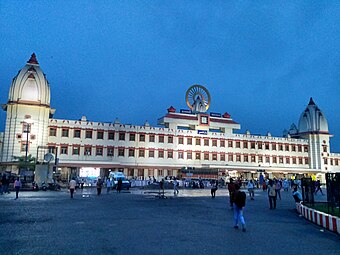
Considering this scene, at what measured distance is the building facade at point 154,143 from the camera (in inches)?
1804

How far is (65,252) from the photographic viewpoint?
7.35 metres

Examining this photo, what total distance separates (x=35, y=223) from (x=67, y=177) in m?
38.8

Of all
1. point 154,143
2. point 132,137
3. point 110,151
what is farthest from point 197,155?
point 110,151

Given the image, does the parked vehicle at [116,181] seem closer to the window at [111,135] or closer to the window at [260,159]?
the window at [111,135]

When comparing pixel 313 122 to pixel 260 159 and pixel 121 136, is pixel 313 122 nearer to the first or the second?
pixel 260 159

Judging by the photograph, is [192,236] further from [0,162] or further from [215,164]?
[215,164]

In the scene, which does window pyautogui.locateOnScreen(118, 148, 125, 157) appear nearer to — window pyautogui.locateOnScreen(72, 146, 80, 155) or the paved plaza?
window pyautogui.locateOnScreen(72, 146, 80, 155)

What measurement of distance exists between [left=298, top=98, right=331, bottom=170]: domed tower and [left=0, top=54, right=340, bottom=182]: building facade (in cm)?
21

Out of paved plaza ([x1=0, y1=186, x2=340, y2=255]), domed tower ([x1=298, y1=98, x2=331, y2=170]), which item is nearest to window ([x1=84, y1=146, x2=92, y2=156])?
paved plaza ([x1=0, y1=186, x2=340, y2=255])

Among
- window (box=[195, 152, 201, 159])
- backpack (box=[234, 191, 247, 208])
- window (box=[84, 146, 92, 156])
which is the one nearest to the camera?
backpack (box=[234, 191, 247, 208])

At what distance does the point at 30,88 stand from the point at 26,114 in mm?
4063

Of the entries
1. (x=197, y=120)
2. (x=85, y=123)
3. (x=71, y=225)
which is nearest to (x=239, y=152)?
(x=197, y=120)

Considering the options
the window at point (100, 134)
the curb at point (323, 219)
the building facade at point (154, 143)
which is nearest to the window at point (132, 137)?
the building facade at point (154, 143)

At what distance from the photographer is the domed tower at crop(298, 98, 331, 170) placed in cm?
6894
